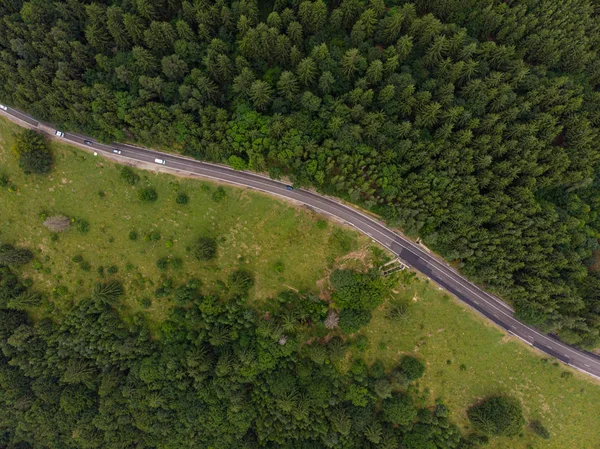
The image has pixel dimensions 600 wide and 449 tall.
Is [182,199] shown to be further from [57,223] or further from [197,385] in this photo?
[197,385]

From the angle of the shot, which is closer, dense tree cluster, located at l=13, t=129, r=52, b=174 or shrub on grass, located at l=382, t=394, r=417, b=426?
shrub on grass, located at l=382, t=394, r=417, b=426

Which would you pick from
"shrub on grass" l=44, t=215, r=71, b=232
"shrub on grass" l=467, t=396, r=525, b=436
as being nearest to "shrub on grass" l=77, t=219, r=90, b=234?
"shrub on grass" l=44, t=215, r=71, b=232

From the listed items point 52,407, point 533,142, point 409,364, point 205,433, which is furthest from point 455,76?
point 52,407

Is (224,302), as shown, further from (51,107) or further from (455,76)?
(455,76)

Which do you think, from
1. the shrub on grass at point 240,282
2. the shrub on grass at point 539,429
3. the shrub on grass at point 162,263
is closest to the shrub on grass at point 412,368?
the shrub on grass at point 539,429

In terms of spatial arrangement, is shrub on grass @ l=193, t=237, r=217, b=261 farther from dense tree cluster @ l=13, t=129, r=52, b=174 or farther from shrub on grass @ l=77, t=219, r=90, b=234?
dense tree cluster @ l=13, t=129, r=52, b=174

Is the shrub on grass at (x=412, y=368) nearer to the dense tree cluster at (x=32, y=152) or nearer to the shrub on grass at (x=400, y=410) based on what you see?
the shrub on grass at (x=400, y=410)

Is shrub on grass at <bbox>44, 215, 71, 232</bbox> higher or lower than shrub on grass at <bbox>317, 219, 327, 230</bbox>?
lower
